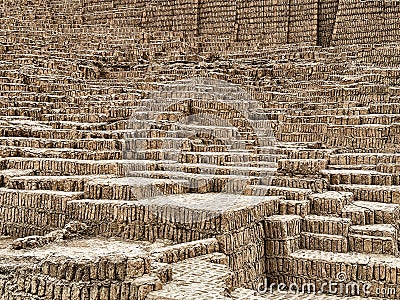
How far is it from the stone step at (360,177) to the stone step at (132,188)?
2.96 m

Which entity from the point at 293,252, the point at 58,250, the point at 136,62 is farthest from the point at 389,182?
the point at 136,62

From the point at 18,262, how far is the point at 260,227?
12.0ft

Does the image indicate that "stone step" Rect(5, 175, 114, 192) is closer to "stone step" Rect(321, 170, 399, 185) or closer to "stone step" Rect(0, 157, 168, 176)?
"stone step" Rect(0, 157, 168, 176)

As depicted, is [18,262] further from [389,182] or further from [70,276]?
[389,182]

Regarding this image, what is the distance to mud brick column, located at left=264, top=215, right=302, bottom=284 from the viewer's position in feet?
32.3

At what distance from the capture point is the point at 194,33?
29641 mm

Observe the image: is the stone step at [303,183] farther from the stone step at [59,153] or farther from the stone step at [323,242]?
the stone step at [59,153]

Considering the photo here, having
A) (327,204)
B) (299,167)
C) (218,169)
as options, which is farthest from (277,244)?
(299,167)

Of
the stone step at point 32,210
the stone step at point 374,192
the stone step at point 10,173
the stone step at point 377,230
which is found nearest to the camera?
the stone step at point 377,230

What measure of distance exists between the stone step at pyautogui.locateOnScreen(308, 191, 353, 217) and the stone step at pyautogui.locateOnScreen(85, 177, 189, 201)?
Answer: 6.95 feet

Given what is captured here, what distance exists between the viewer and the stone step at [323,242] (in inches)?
388

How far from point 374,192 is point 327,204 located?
3.67 feet

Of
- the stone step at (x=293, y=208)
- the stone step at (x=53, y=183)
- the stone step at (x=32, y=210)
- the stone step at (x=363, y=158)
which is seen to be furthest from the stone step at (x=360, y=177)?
the stone step at (x=32, y=210)

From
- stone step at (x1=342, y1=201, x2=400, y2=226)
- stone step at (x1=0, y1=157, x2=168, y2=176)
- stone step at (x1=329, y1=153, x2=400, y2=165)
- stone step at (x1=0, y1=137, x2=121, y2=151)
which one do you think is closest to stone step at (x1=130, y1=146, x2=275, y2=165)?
stone step at (x1=0, y1=157, x2=168, y2=176)
